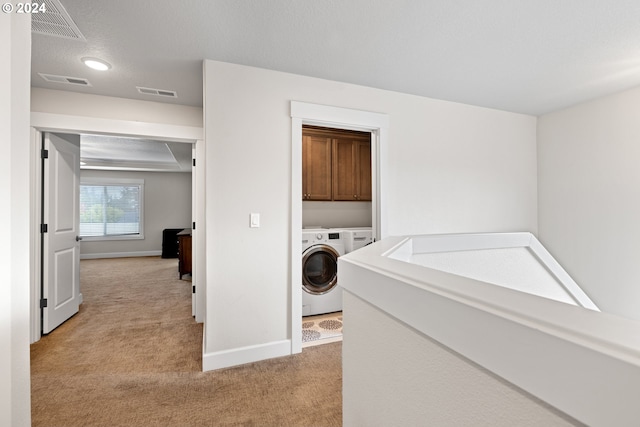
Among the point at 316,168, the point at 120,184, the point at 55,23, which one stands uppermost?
the point at 55,23

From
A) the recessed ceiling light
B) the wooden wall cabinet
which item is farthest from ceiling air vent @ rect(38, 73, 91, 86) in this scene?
the wooden wall cabinet

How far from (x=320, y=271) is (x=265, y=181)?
1.31m

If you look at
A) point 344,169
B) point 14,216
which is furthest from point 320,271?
point 14,216

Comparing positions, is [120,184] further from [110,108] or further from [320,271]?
[320,271]

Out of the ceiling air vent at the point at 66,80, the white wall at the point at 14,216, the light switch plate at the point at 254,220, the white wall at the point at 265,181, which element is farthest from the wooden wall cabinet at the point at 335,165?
the white wall at the point at 14,216

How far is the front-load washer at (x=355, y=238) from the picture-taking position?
11.0ft

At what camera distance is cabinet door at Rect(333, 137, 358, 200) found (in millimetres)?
3910

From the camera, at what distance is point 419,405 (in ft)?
1.97

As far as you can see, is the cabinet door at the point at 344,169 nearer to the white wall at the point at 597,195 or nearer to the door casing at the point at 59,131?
the door casing at the point at 59,131

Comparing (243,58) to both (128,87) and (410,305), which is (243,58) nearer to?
(128,87)

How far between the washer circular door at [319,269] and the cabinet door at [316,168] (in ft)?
2.70

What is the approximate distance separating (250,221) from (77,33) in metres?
1.60

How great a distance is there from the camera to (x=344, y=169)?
13.0 feet

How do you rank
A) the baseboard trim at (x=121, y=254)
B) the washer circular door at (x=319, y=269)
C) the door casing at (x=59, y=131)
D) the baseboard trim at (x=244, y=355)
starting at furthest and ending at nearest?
the baseboard trim at (x=121, y=254)
the washer circular door at (x=319, y=269)
the door casing at (x=59, y=131)
the baseboard trim at (x=244, y=355)
